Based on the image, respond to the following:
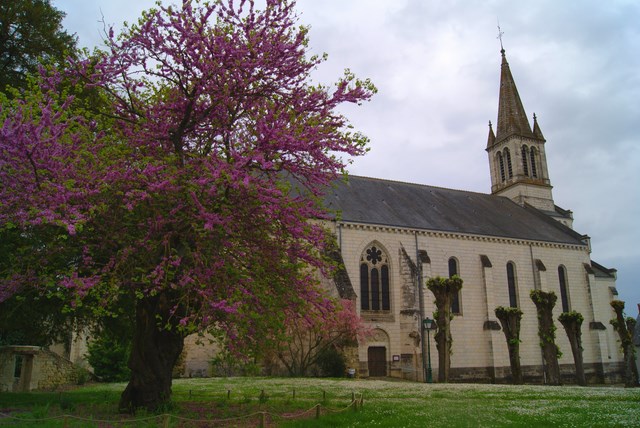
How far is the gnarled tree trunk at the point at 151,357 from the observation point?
11.6m

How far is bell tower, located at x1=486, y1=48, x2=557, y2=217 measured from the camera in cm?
4559

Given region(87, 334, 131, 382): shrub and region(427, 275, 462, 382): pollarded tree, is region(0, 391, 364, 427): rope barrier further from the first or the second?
region(87, 334, 131, 382): shrub

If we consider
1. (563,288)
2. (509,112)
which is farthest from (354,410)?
(509,112)

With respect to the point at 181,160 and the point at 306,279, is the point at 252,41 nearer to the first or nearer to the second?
the point at 181,160

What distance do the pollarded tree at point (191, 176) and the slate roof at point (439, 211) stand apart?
1869cm

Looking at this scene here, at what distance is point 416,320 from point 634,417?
20.7 m

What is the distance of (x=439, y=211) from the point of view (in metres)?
37.1

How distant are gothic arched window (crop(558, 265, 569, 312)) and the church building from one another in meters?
0.08

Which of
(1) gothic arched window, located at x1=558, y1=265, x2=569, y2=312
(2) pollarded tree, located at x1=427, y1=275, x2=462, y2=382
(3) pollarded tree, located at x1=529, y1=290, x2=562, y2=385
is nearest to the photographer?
(2) pollarded tree, located at x1=427, y1=275, x2=462, y2=382

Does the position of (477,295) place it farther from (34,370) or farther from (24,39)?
(24,39)

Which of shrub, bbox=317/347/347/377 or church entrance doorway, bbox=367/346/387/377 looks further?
church entrance doorway, bbox=367/346/387/377

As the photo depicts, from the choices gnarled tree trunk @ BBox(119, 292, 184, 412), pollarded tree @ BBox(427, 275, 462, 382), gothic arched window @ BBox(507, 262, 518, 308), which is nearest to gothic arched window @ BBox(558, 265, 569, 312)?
gothic arched window @ BBox(507, 262, 518, 308)

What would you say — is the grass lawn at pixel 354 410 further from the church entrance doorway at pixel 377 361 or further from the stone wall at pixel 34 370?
the church entrance doorway at pixel 377 361

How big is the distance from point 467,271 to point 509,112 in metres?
20.1
